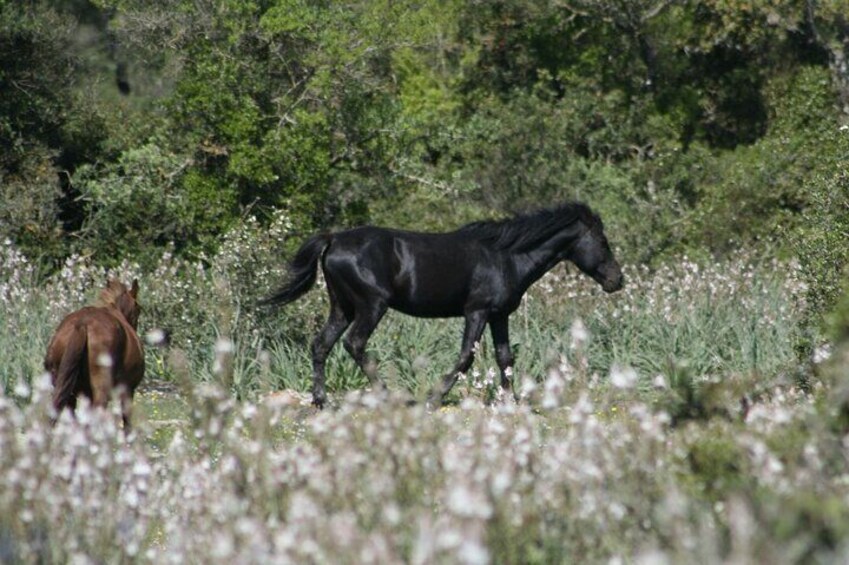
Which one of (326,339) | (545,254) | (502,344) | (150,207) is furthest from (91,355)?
(150,207)

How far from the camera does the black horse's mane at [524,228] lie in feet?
42.5

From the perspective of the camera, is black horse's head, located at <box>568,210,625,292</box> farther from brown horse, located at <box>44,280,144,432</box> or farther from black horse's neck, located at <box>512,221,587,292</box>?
brown horse, located at <box>44,280,144,432</box>

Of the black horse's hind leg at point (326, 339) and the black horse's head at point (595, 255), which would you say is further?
the black horse's head at point (595, 255)

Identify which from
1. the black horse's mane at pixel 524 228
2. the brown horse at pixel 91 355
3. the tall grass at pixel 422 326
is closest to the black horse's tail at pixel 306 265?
the tall grass at pixel 422 326

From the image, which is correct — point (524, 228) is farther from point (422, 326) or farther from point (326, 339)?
point (422, 326)

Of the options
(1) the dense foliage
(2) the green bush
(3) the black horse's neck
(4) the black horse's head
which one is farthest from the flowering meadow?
(2) the green bush

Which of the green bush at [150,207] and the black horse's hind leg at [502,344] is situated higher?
the green bush at [150,207]

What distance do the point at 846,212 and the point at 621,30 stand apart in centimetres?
1487

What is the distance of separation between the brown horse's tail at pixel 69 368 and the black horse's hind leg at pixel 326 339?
3803 millimetres

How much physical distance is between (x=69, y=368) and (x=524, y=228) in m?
4.92

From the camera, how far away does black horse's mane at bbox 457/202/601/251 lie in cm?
1296

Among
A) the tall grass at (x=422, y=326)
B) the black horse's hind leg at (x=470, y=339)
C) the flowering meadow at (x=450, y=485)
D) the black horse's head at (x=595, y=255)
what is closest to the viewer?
the flowering meadow at (x=450, y=485)

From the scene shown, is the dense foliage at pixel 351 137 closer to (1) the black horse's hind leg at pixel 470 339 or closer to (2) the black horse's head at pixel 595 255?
(2) the black horse's head at pixel 595 255

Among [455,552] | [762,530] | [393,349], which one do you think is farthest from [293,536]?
[393,349]
